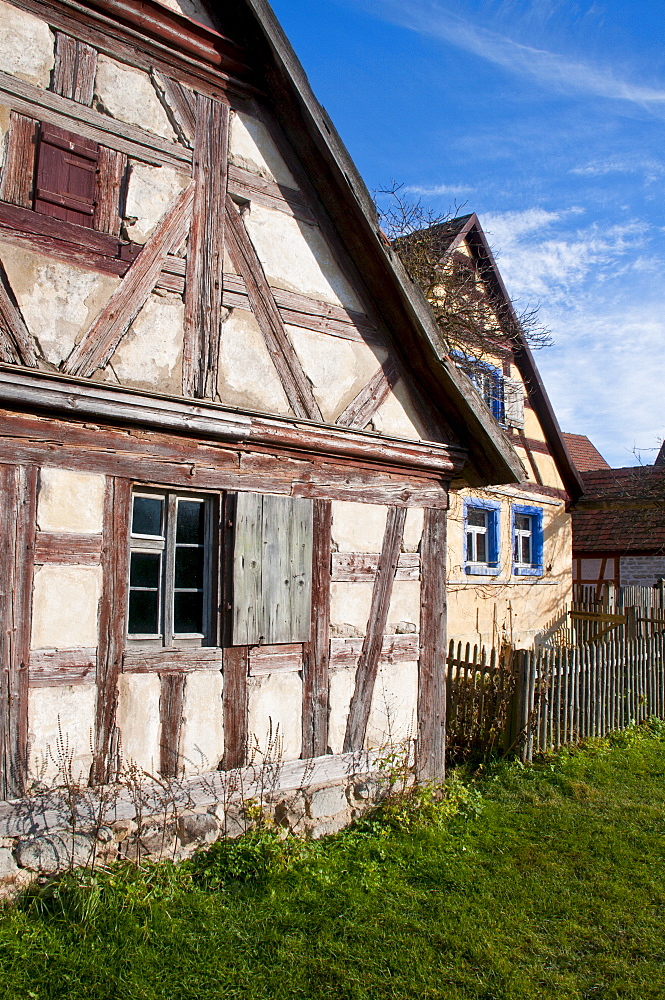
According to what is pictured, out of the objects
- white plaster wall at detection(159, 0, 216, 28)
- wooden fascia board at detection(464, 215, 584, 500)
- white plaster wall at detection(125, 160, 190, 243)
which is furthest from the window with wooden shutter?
wooden fascia board at detection(464, 215, 584, 500)

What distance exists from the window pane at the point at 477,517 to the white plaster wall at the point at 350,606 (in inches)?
267

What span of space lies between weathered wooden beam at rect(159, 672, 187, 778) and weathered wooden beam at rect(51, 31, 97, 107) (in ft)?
13.1

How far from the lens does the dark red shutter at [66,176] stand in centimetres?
473

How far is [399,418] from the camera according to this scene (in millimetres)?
6406

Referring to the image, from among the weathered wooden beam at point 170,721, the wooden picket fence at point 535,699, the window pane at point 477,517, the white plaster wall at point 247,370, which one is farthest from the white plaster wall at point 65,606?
the window pane at point 477,517

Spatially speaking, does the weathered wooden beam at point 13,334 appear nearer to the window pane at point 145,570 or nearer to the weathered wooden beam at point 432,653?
the window pane at point 145,570

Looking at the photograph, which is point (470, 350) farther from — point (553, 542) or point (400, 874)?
point (400, 874)

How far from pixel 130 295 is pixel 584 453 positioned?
20806 millimetres

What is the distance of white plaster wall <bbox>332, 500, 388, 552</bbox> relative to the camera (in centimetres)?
594

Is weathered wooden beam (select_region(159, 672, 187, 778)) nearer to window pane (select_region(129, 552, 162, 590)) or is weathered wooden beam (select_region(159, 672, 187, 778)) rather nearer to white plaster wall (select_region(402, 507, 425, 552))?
window pane (select_region(129, 552, 162, 590))

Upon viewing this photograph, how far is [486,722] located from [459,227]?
8.72 meters

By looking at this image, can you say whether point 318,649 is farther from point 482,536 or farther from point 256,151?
point 482,536

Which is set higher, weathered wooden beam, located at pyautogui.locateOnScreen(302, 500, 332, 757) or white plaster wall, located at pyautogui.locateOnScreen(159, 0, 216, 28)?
white plaster wall, located at pyautogui.locateOnScreen(159, 0, 216, 28)

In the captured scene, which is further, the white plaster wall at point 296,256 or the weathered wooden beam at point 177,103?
the white plaster wall at point 296,256
